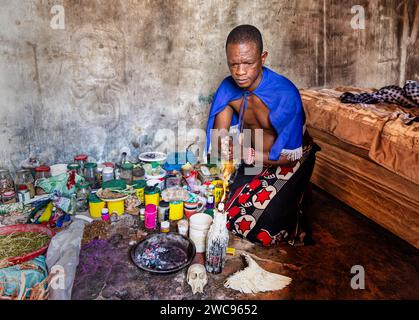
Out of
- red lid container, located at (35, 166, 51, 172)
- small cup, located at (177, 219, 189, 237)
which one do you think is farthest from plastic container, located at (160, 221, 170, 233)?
red lid container, located at (35, 166, 51, 172)

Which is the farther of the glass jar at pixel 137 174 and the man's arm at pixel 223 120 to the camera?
the glass jar at pixel 137 174

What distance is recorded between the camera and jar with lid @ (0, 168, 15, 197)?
11.3 ft

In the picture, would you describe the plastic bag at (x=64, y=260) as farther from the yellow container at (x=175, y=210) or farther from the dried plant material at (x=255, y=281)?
the dried plant material at (x=255, y=281)

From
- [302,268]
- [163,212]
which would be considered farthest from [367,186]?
[163,212]

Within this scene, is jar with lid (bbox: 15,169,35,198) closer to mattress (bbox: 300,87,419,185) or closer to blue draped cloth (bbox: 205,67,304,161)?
blue draped cloth (bbox: 205,67,304,161)

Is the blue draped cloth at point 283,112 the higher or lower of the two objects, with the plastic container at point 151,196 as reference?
higher

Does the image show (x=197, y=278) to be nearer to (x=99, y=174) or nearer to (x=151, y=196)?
(x=151, y=196)

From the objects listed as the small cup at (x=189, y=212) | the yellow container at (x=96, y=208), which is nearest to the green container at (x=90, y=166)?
the yellow container at (x=96, y=208)

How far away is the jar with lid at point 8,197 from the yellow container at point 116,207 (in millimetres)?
1007

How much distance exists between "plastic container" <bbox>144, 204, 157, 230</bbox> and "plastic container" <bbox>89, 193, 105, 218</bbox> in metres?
0.49

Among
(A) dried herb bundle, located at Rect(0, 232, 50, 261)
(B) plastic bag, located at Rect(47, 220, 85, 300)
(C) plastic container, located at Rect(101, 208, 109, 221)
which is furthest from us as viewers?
(C) plastic container, located at Rect(101, 208, 109, 221)

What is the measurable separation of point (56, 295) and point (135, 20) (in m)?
2.94

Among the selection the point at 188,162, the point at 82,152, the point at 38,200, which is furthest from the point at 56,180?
the point at 188,162

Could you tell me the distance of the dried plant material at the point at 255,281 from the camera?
2230 mm
